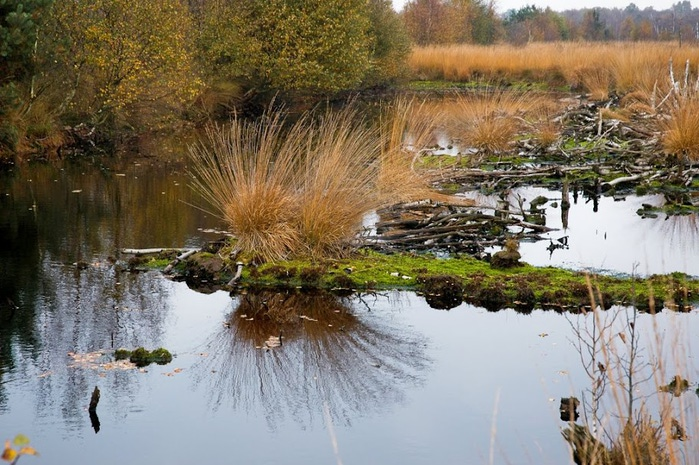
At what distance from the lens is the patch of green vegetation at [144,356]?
701cm

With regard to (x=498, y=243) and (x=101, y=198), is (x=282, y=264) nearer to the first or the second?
(x=498, y=243)

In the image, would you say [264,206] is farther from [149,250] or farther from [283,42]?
[283,42]

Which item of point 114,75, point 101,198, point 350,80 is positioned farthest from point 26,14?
point 350,80

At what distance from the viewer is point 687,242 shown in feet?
36.0

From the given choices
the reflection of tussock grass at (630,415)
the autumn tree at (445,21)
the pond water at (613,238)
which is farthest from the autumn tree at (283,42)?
the autumn tree at (445,21)

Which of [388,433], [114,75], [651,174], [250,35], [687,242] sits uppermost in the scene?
[250,35]

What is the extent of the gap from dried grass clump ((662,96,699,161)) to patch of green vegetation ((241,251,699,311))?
633 cm

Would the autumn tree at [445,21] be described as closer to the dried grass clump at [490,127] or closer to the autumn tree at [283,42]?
the autumn tree at [283,42]

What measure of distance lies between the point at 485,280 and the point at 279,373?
284 centimetres

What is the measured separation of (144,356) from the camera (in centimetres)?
704

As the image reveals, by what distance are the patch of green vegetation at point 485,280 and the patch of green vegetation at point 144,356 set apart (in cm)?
210

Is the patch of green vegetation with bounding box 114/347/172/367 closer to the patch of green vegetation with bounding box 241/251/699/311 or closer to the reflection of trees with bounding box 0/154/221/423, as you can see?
the reflection of trees with bounding box 0/154/221/423

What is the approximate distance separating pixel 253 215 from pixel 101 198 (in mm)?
5576

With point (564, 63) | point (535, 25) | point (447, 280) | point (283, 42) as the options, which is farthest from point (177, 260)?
point (535, 25)
